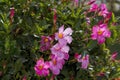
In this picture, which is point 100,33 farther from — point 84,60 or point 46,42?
point 46,42

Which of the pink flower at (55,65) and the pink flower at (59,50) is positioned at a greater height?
the pink flower at (59,50)

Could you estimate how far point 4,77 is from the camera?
2.06 meters

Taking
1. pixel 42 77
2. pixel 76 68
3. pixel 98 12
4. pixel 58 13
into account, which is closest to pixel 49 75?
pixel 42 77

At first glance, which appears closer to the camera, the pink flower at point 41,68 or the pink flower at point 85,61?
the pink flower at point 41,68

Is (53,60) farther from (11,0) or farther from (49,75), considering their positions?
(11,0)

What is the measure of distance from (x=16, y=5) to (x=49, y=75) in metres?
0.54

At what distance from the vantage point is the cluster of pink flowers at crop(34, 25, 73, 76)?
1.96 meters

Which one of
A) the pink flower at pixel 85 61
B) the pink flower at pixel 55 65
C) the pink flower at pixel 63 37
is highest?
the pink flower at pixel 63 37

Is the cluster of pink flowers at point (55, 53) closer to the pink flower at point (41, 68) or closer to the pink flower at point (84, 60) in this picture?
the pink flower at point (41, 68)

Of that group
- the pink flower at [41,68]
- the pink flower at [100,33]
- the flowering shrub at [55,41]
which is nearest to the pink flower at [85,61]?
the flowering shrub at [55,41]

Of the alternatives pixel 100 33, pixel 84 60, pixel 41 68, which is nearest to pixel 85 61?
pixel 84 60

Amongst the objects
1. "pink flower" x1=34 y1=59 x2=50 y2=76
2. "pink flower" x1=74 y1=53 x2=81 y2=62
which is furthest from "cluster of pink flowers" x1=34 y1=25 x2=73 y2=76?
"pink flower" x1=74 y1=53 x2=81 y2=62

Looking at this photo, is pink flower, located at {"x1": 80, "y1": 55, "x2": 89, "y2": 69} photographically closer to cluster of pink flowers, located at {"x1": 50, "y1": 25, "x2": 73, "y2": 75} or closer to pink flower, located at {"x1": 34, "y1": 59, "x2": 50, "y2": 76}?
cluster of pink flowers, located at {"x1": 50, "y1": 25, "x2": 73, "y2": 75}

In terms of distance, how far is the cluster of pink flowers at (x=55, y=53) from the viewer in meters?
1.96
